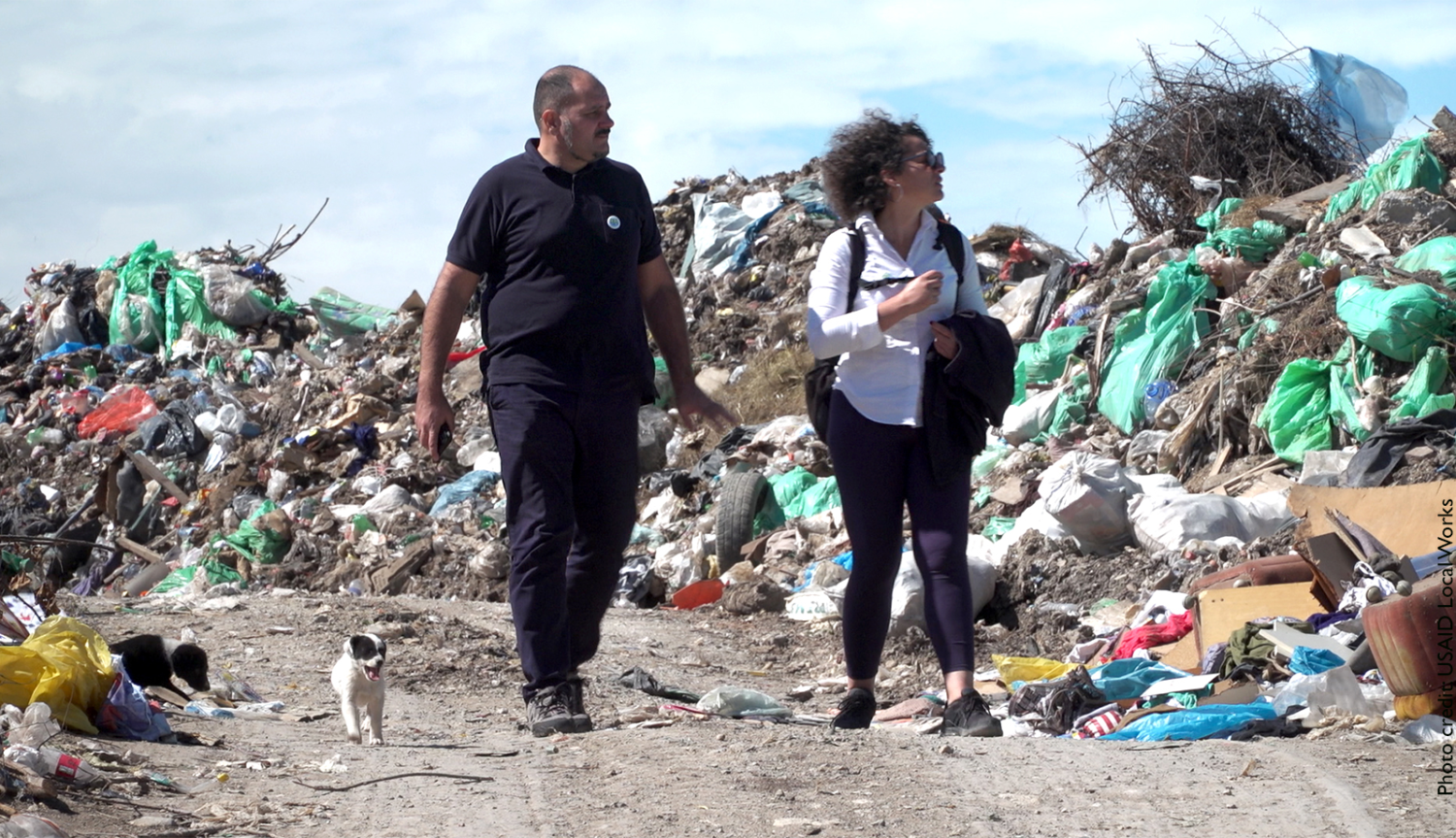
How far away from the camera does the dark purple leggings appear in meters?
3.36

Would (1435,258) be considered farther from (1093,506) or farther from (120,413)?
(120,413)

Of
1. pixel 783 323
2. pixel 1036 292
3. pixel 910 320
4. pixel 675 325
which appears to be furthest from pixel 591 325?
pixel 783 323

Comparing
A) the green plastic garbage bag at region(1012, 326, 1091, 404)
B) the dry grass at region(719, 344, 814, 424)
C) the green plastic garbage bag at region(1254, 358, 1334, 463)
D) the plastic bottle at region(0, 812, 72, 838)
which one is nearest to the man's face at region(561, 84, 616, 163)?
the plastic bottle at region(0, 812, 72, 838)

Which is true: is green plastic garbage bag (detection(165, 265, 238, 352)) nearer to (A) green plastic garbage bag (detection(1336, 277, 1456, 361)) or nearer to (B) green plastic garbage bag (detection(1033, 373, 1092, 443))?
(B) green plastic garbage bag (detection(1033, 373, 1092, 443))

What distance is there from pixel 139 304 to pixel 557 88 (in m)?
15.0

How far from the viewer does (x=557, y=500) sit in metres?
3.42

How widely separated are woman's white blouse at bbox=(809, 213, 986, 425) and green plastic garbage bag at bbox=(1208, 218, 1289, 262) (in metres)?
6.14

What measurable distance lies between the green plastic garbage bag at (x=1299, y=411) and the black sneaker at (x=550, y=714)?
15.6ft

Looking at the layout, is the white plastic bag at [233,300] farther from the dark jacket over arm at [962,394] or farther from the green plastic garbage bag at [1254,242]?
the dark jacket over arm at [962,394]

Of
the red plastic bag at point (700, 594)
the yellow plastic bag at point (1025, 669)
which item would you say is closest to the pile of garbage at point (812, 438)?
the red plastic bag at point (700, 594)

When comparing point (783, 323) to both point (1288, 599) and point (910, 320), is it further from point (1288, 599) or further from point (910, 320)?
point (910, 320)

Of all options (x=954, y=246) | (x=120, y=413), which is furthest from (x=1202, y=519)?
(x=120, y=413)

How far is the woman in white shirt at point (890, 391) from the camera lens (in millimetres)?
3348

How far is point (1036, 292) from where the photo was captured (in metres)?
10.5
